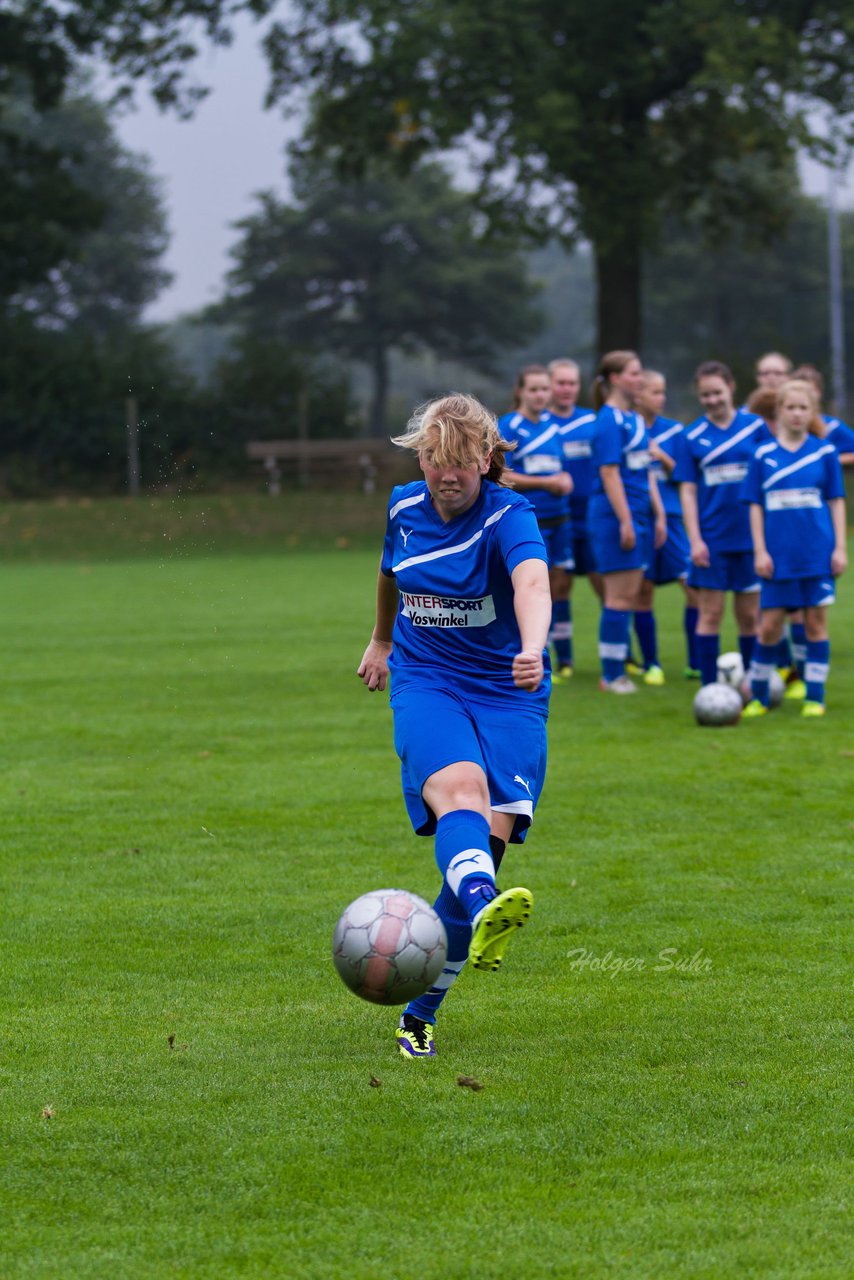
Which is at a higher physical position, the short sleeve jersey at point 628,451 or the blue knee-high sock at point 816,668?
the short sleeve jersey at point 628,451

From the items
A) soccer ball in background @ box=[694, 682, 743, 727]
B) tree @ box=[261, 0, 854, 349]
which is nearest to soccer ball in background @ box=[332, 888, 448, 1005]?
soccer ball in background @ box=[694, 682, 743, 727]

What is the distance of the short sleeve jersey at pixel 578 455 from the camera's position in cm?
1320

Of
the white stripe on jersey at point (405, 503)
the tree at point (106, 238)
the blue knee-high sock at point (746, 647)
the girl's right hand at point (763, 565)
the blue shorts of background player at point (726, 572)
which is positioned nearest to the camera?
the white stripe on jersey at point (405, 503)

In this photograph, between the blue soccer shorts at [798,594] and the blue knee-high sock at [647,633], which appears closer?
the blue soccer shorts at [798,594]

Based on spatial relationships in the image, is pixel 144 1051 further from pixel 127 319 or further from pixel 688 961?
pixel 127 319

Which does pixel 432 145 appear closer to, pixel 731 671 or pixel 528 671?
pixel 731 671

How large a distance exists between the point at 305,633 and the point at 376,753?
6794mm

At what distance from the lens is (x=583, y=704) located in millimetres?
11938

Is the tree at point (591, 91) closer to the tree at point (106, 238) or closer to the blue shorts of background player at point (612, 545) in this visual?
the blue shorts of background player at point (612, 545)

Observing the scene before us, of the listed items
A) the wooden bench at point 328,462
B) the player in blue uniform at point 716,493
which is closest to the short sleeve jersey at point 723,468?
the player in blue uniform at point 716,493

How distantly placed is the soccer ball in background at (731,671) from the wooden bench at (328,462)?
24.7 m

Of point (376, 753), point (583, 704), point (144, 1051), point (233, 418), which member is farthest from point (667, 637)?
point (233, 418)

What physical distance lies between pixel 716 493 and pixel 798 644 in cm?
188

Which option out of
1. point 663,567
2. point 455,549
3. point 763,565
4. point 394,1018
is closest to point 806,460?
point 763,565
